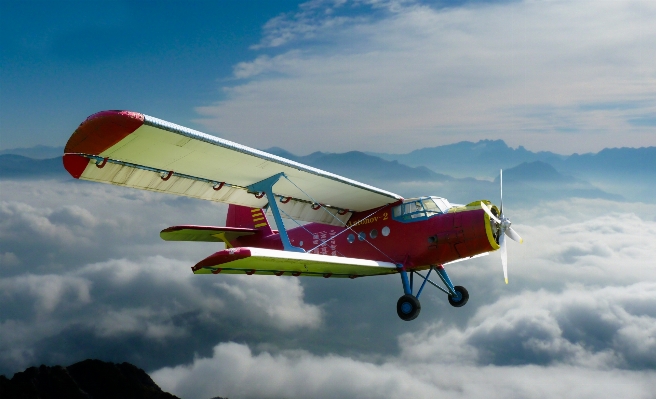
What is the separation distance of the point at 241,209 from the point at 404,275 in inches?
249

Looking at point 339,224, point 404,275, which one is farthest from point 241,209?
point 404,275

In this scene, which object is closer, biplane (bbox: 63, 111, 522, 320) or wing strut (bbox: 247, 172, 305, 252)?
biplane (bbox: 63, 111, 522, 320)

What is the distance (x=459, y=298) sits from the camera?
17.0 metres

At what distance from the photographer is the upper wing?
1059cm

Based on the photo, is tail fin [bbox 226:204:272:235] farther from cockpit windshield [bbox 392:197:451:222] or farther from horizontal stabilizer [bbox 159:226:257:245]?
cockpit windshield [bbox 392:197:451:222]

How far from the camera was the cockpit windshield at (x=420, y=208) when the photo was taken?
15.4 m

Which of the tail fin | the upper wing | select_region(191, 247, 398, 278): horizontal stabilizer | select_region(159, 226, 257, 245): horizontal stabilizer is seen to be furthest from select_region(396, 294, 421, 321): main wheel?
select_region(159, 226, 257, 245): horizontal stabilizer

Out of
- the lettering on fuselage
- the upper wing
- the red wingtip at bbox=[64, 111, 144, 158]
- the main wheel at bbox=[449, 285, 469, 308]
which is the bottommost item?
the main wheel at bbox=[449, 285, 469, 308]

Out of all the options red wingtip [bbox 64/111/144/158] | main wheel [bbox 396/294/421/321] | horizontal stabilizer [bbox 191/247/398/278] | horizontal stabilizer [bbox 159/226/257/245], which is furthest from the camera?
horizontal stabilizer [bbox 159/226/257/245]

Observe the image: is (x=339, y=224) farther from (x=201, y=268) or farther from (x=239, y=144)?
(x=201, y=268)

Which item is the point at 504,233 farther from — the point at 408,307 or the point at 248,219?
the point at 248,219

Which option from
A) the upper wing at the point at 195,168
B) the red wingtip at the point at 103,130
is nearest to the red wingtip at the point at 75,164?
the upper wing at the point at 195,168

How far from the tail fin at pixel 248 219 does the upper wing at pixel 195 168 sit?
210 centimetres

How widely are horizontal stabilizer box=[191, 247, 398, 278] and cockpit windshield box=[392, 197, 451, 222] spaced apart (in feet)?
4.70
